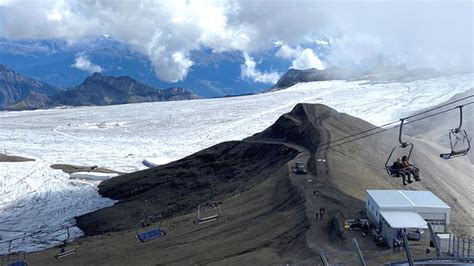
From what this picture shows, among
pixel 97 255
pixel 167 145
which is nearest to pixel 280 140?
pixel 97 255

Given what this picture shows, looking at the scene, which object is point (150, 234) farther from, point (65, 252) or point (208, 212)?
point (65, 252)

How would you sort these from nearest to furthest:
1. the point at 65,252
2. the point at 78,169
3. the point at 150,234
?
the point at 65,252, the point at 150,234, the point at 78,169

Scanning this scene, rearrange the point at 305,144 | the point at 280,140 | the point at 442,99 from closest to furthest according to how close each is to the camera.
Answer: the point at 305,144 → the point at 280,140 → the point at 442,99

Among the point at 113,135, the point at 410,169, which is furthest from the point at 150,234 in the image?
the point at 113,135

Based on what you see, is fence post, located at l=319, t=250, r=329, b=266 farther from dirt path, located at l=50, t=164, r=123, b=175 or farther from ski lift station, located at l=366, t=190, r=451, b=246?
dirt path, located at l=50, t=164, r=123, b=175

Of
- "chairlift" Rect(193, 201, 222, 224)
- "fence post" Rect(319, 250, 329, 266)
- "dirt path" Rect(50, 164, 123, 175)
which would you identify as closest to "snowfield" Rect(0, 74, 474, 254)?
"dirt path" Rect(50, 164, 123, 175)

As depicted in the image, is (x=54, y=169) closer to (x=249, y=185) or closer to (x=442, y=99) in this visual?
(x=249, y=185)
